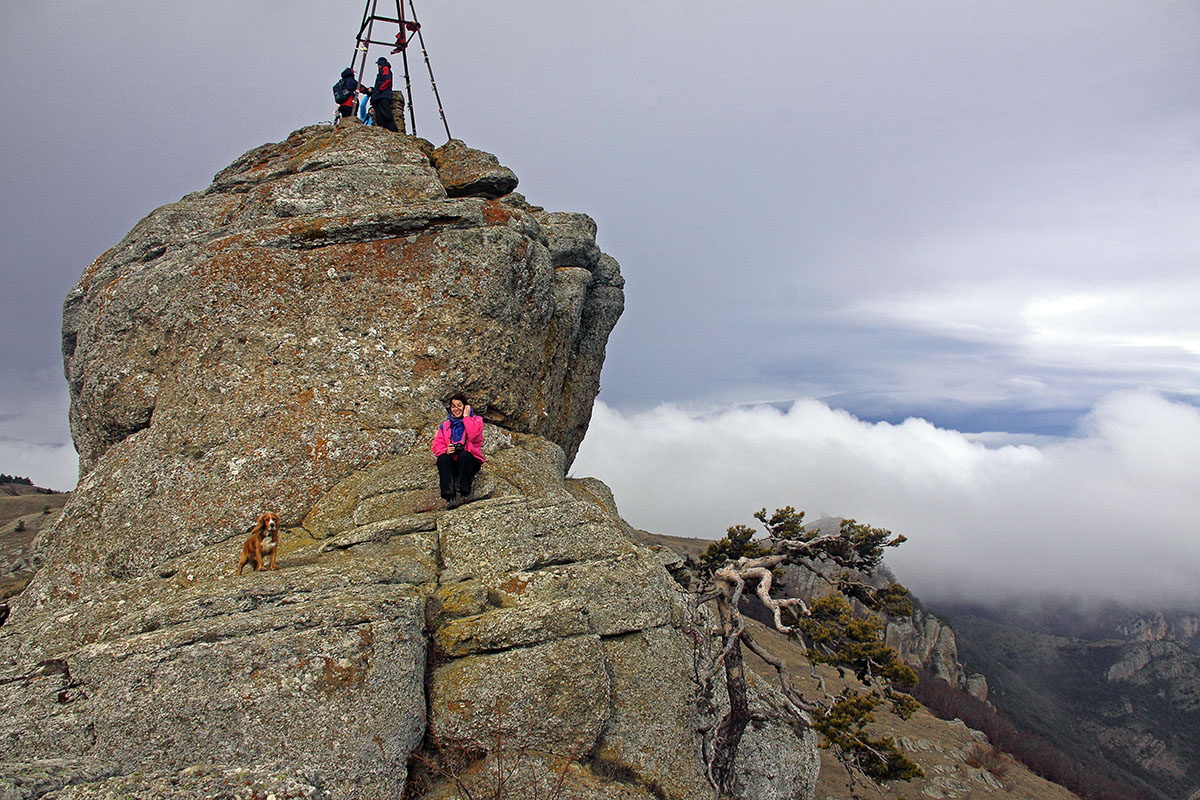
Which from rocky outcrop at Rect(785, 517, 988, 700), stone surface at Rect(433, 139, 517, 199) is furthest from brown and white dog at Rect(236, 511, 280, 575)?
rocky outcrop at Rect(785, 517, 988, 700)

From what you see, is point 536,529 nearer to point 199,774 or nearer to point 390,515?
point 390,515

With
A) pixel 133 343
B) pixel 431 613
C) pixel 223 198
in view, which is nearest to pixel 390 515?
pixel 431 613

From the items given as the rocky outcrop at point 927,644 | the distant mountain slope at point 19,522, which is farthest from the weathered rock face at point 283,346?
the rocky outcrop at point 927,644

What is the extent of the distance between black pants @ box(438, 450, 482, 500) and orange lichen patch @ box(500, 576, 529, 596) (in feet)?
8.22

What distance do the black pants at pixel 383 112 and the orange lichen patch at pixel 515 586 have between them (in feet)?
71.4

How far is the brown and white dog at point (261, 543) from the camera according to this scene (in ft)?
38.0

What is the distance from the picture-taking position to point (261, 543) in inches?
459

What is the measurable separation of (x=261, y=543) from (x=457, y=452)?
3853 millimetres

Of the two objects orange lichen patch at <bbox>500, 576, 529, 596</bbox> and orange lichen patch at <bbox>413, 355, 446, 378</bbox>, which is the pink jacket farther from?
orange lichen patch at <bbox>413, 355, 446, 378</bbox>

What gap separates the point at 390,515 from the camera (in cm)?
1311

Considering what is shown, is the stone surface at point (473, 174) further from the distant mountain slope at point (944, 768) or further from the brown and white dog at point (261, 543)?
the distant mountain slope at point (944, 768)

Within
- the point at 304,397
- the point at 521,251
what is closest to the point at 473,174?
the point at 521,251

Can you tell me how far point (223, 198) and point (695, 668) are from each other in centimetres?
2030

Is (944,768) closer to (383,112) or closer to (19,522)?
(383,112)
